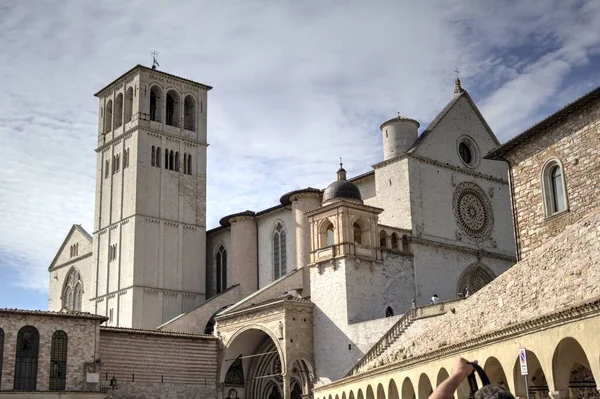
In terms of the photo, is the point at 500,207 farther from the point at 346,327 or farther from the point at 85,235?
the point at 85,235

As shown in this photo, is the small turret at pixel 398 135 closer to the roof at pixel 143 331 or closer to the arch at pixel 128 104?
the roof at pixel 143 331

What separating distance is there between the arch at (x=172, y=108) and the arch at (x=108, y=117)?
161 inches

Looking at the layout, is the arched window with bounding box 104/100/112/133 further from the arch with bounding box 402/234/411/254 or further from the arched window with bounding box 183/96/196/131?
the arch with bounding box 402/234/411/254

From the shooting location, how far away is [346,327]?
36875 mm

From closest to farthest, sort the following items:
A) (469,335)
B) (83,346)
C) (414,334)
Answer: (469,335)
(414,334)
(83,346)

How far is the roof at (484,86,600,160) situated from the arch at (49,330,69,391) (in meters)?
20.1

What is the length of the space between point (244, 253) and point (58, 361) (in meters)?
17.4

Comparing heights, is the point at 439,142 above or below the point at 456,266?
above

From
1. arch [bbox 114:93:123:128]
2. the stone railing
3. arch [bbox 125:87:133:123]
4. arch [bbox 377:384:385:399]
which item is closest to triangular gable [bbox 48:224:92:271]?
arch [bbox 114:93:123:128]

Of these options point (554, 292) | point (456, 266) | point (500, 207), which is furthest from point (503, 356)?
point (500, 207)

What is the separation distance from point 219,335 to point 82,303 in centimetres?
2031

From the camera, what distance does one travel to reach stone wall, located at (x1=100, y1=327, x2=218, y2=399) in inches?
1481

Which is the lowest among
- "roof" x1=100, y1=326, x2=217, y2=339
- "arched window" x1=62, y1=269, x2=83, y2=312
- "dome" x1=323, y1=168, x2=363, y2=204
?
"roof" x1=100, y1=326, x2=217, y2=339

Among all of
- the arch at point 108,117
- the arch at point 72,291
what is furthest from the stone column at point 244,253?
the arch at point 72,291
